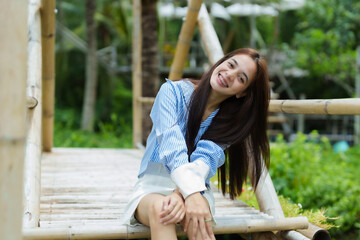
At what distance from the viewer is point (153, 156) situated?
5.67 ft

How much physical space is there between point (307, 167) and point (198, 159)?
105 inches

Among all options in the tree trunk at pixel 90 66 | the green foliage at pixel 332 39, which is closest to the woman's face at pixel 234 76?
the green foliage at pixel 332 39

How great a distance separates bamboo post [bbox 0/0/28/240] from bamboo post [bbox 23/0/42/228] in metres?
0.73

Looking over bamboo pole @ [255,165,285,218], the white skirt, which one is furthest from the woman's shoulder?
bamboo pole @ [255,165,285,218]

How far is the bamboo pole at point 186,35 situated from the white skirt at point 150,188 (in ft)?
5.09

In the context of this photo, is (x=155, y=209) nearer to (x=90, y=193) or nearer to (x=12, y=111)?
(x=12, y=111)

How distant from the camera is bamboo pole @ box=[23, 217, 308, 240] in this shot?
1.52 m

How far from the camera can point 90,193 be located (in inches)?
92.1

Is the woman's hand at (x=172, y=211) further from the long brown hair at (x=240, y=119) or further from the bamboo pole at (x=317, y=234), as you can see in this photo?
the bamboo pole at (x=317, y=234)

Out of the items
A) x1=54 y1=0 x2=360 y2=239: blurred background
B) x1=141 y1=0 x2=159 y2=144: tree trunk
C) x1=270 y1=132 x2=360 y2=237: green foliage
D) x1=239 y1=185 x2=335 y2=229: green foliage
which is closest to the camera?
x1=239 y1=185 x2=335 y2=229: green foliage

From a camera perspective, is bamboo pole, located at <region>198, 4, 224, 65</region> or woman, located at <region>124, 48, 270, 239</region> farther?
bamboo pole, located at <region>198, 4, 224, 65</region>

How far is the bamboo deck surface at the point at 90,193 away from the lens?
1.84 metres

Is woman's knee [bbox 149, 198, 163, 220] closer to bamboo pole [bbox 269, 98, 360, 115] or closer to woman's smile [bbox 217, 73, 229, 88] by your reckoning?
woman's smile [bbox 217, 73, 229, 88]

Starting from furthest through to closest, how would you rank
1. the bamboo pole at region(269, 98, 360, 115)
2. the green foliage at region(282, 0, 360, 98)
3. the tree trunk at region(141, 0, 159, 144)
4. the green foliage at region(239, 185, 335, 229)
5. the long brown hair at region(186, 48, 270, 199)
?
the green foliage at region(282, 0, 360, 98), the tree trunk at region(141, 0, 159, 144), the green foliage at region(239, 185, 335, 229), the long brown hair at region(186, 48, 270, 199), the bamboo pole at region(269, 98, 360, 115)
